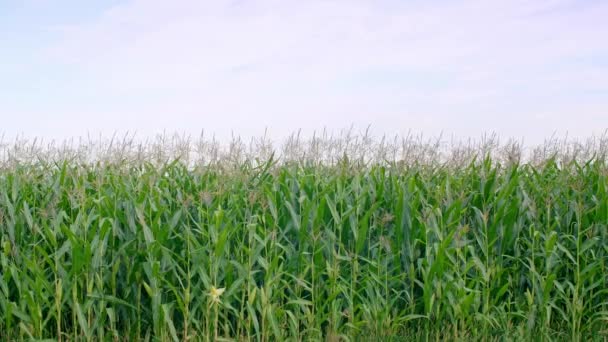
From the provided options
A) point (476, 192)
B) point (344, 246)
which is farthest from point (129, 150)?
point (476, 192)

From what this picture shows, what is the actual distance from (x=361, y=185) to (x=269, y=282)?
214 cm

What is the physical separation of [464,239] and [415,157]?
5.13 feet

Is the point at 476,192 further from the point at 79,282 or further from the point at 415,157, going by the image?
the point at 79,282

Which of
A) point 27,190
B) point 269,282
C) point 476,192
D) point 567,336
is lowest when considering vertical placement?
point 567,336

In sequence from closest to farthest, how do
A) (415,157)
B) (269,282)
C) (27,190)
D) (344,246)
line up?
(269,282) < (344,246) < (27,190) < (415,157)

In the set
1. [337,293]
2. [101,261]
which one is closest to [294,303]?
[337,293]

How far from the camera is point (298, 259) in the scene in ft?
19.7

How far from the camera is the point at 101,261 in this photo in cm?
572

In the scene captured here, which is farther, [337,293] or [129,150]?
[129,150]

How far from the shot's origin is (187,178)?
23.9ft

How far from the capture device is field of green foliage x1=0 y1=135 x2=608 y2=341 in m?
5.68

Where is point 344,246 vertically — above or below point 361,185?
below

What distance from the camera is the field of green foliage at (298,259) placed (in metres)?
5.68

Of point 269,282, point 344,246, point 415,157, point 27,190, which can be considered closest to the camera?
point 269,282
